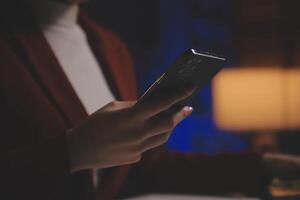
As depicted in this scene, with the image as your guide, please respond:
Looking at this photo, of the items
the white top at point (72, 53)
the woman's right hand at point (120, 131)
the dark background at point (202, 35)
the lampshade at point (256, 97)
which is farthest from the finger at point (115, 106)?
the lampshade at point (256, 97)

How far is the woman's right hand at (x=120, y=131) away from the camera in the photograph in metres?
0.56

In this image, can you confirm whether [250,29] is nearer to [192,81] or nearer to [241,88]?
[241,88]

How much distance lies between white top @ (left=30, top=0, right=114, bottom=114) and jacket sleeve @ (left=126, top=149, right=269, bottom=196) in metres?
A: 0.19

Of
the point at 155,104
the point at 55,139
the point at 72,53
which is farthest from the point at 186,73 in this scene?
the point at 72,53

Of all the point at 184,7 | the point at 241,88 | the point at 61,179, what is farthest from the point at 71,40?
the point at 184,7

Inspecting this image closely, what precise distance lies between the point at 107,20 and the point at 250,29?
1.58m

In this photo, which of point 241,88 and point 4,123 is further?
point 241,88

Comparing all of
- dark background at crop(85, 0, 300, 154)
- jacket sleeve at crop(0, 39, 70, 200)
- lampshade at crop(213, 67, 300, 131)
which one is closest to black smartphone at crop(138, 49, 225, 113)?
jacket sleeve at crop(0, 39, 70, 200)

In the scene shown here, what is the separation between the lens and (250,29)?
3.02m

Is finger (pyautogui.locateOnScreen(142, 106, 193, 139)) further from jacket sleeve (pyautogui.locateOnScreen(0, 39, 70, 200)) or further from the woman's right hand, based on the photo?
jacket sleeve (pyautogui.locateOnScreen(0, 39, 70, 200))

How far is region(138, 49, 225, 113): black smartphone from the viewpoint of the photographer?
1.80ft

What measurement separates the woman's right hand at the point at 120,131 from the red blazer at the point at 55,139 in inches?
1.2

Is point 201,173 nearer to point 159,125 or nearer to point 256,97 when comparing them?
point 159,125

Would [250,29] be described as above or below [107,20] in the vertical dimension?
below
